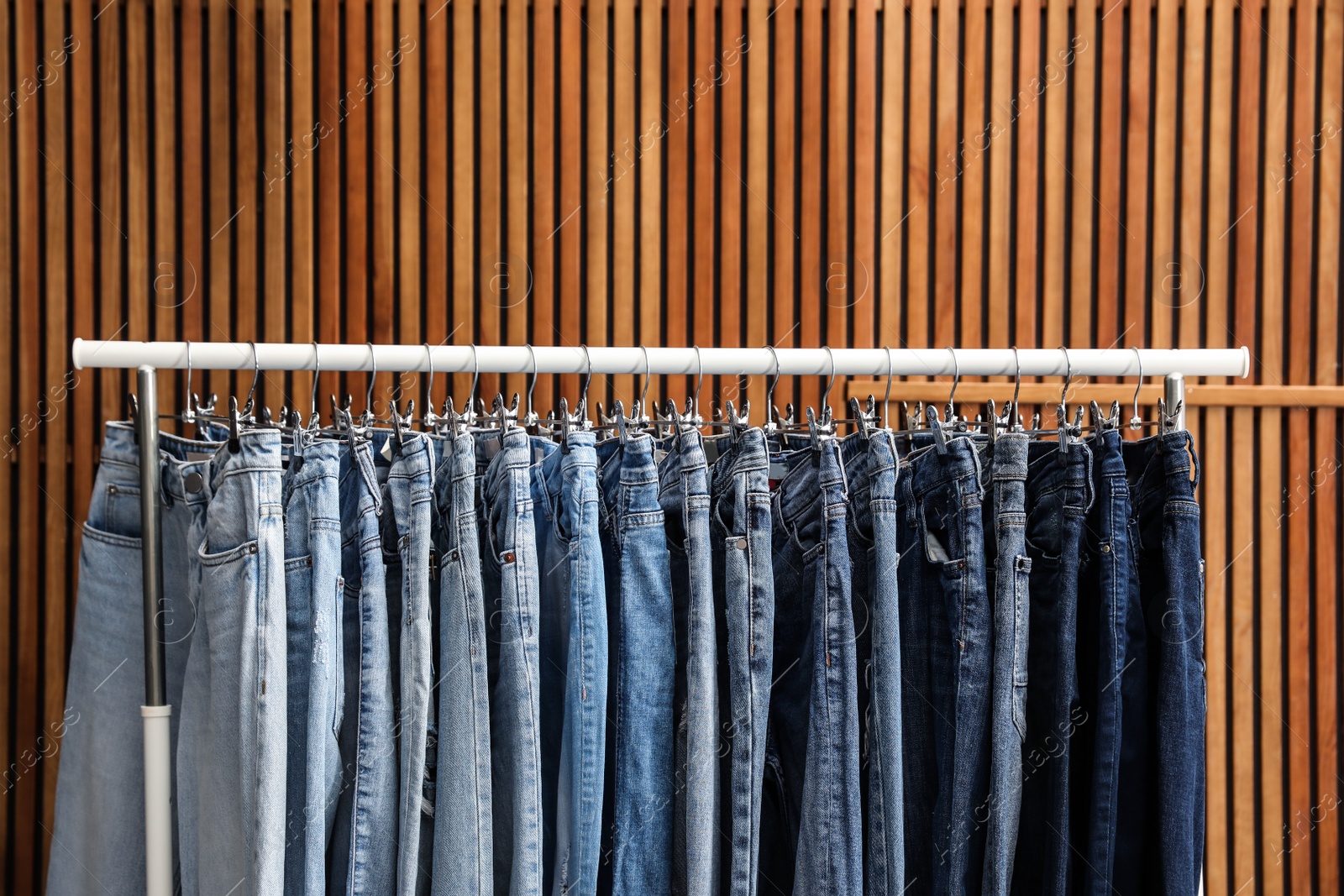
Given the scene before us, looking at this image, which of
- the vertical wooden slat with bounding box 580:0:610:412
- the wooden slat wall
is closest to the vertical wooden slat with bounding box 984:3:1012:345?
the wooden slat wall

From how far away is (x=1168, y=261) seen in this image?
214 cm

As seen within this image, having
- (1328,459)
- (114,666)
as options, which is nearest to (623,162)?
(114,666)

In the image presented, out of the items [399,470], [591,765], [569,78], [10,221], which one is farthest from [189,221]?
[591,765]

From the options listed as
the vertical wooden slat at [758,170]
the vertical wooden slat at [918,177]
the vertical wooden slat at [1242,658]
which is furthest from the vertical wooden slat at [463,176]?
the vertical wooden slat at [1242,658]

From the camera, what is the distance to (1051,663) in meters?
1.12

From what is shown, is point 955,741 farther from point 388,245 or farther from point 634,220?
point 388,245

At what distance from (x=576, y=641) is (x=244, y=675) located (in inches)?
16.5

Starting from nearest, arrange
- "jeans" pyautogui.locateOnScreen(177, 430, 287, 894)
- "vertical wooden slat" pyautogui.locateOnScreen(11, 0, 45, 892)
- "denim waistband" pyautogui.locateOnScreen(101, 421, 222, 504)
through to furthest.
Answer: "jeans" pyautogui.locateOnScreen(177, 430, 287, 894) < "denim waistband" pyautogui.locateOnScreen(101, 421, 222, 504) < "vertical wooden slat" pyautogui.locateOnScreen(11, 0, 45, 892)

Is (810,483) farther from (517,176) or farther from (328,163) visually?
(328,163)

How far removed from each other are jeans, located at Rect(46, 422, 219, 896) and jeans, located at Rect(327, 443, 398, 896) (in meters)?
0.24

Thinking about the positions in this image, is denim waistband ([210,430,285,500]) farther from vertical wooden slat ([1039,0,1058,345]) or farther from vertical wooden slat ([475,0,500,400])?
vertical wooden slat ([1039,0,1058,345])

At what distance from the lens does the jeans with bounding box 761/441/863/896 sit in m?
1.03

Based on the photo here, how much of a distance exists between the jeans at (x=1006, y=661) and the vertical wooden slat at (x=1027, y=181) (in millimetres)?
1186

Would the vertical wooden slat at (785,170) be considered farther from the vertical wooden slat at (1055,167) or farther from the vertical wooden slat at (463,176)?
the vertical wooden slat at (463,176)
